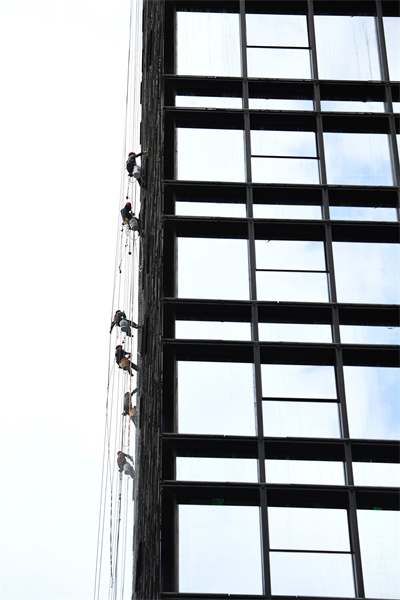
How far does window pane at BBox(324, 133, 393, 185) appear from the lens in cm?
3531

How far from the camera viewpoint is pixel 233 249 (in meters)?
34.4

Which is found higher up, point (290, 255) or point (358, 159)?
point (358, 159)

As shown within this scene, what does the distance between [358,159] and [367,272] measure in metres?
3.72

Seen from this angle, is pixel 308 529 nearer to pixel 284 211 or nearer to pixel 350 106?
pixel 284 211

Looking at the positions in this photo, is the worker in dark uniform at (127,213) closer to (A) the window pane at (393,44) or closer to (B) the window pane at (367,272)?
(A) the window pane at (393,44)

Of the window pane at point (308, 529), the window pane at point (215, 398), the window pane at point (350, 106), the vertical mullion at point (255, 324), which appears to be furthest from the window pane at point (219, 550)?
the window pane at point (350, 106)

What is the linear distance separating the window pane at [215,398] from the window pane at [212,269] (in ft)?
6.71

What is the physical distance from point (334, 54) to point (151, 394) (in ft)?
38.9

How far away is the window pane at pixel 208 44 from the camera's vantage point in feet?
122

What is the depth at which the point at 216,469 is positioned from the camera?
3095 centimetres

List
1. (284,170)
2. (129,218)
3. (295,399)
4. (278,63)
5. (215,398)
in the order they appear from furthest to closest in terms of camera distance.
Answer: (129,218), (278,63), (284,170), (295,399), (215,398)

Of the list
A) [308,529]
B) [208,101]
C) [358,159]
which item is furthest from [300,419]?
[208,101]

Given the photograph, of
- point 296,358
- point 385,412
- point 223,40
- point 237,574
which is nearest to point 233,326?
point 296,358

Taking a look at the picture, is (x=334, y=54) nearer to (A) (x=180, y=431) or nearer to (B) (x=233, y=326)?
(B) (x=233, y=326)
